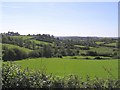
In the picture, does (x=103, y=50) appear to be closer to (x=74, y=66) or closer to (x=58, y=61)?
(x=74, y=66)

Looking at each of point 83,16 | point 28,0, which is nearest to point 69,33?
point 83,16

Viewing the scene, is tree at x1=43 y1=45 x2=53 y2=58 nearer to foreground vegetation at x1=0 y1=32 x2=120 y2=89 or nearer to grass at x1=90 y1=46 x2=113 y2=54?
foreground vegetation at x1=0 y1=32 x2=120 y2=89

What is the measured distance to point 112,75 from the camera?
5.92 meters

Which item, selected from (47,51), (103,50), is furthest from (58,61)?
(103,50)

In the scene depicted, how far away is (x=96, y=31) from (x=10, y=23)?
2.54m

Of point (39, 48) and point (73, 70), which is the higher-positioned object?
point (39, 48)

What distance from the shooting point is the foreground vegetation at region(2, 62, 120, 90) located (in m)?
5.79

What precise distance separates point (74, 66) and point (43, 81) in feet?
3.17

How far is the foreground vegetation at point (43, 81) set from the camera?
5789 mm

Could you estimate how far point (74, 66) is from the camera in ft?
20.1

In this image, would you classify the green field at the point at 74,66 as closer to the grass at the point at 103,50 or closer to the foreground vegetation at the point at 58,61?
the foreground vegetation at the point at 58,61

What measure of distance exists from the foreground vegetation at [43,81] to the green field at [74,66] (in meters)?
0.18

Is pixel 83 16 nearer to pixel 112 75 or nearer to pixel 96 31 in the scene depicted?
pixel 96 31

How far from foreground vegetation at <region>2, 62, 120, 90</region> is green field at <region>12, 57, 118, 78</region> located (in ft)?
0.59
